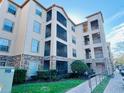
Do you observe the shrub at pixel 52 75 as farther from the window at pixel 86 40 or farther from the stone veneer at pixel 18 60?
the window at pixel 86 40

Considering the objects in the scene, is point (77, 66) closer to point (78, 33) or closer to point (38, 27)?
point (38, 27)

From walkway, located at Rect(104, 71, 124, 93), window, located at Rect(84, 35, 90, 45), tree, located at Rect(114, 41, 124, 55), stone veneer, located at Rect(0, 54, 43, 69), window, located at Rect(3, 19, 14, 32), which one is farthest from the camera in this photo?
tree, located at Rect(114, 41, 124, 55)

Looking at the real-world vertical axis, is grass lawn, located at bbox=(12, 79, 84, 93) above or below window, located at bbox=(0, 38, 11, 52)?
below

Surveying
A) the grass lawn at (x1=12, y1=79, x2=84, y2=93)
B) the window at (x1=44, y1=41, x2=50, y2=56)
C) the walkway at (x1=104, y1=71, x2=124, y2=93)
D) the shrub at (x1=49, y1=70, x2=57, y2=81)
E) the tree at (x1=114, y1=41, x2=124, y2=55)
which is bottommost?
the walkway at (x1=104, y1=71, x2=124, y2=93)

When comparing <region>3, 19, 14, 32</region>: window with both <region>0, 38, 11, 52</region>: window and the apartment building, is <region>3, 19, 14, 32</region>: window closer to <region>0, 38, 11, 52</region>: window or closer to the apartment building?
the apartment building

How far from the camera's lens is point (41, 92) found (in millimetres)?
8047

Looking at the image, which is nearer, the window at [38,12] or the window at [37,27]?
the window at [37,27]

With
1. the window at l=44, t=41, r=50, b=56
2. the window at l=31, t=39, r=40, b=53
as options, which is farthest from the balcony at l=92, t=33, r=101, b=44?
the window at l=31, t=39, r=40, b=53

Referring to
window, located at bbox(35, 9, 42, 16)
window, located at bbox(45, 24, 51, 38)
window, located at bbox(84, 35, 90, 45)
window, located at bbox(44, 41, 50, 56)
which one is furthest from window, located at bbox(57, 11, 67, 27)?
window, located at bbox(84, 35, 90, 45)

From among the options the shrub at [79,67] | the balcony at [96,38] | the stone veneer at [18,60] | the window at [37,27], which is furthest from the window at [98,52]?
the stone veneer at [18,60]

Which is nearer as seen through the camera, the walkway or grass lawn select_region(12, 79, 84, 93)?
grass lawn select_region(12, 79, 84, 93)

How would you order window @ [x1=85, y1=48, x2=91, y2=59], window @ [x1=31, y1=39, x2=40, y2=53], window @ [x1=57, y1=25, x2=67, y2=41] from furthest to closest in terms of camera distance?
window @ [x1=85, y1=48, x2=91, y2=59] → window @ [x1=57, y1=25, x2=67, y2=41] → window @ [x1=31, y1=39, x2=40, y2=53]

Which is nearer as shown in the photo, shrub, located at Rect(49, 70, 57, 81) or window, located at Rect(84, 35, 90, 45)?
shrub, located at Rect(49, 70, 57, 81)

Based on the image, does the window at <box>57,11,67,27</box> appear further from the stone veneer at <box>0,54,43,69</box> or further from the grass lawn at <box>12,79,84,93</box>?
the grass lawn at <box>12,79,84,93</box>
